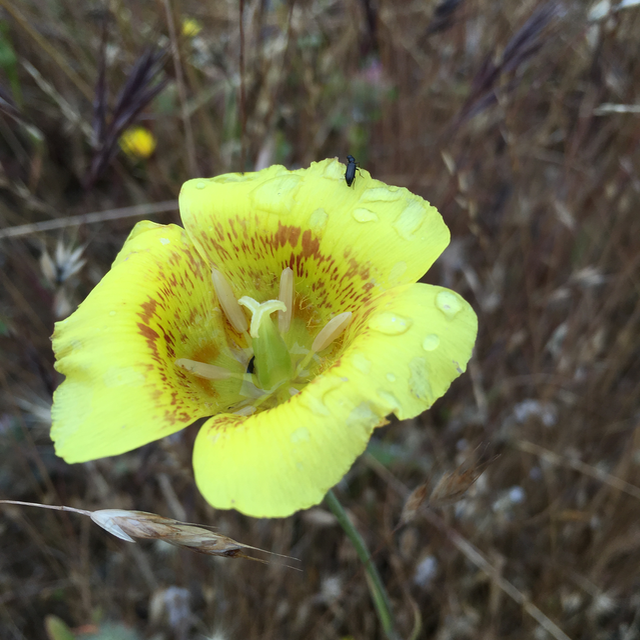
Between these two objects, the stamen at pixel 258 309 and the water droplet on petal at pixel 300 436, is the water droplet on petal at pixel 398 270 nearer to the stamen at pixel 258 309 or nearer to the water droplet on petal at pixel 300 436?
the stamen at pixel 258 309

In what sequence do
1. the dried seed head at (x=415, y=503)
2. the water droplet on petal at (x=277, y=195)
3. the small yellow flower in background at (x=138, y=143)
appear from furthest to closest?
the small yellow flower in background at (x=138, y=143) → the water droplet on petal at (x=277, y=195) → the dried seed head at (x=415, y=503)

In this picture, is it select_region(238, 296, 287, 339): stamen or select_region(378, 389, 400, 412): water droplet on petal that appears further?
select_region(238, 296, 287, 339): stamen

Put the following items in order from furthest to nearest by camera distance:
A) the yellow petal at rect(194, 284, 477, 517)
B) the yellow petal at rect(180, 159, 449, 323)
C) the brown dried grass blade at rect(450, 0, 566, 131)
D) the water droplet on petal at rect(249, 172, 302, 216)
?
the brown dried grass blade at rect(450, 0, 566, 131) < the water droplet on petal at rect(249, 172, 302, 216) < the yellow petal at rect(180, 159, 449, 323) < the yellow petal at rect(194, 284, 477, 517)

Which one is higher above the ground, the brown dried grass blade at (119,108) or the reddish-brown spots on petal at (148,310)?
the brown dried grass blade at (119,108)

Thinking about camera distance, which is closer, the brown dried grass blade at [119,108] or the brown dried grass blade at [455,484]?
the brown dried grass blade at [455,484]

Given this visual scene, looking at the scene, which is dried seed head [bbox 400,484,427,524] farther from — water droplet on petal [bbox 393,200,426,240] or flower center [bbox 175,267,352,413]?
water droplet on petal [bbox 393,200,426,240]

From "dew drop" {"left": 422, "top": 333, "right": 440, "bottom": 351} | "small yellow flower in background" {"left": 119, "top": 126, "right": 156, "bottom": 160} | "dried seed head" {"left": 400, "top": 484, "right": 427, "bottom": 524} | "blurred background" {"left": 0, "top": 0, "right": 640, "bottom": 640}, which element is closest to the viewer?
"dew drop" {"left": 422, "top": 333, "right": 440, "bottom": 351}

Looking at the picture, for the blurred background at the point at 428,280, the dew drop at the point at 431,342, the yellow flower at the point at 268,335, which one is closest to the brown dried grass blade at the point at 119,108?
the blurred background at the point at 428,280

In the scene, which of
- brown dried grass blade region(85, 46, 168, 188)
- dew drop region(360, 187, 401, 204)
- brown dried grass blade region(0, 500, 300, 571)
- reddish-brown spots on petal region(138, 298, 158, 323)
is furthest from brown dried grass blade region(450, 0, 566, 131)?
brown dried grass blade region(0, 500, 300, 571)
